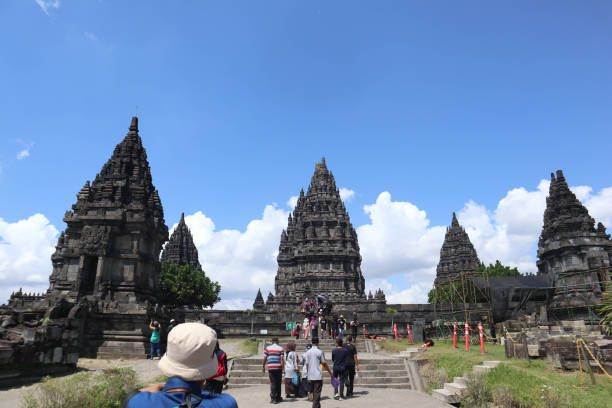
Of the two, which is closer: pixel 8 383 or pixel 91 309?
pixel 8 383

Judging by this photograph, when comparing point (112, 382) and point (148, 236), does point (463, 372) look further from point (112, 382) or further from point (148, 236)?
point (148, 236)

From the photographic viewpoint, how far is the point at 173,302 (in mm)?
47500

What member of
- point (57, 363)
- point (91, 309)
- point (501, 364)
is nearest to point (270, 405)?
point (501, 364)

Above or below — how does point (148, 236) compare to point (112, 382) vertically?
above

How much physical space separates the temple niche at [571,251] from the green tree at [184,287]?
35.5 metres

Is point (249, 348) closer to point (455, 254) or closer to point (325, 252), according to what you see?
point (325, 252)

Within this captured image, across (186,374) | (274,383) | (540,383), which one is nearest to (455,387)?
(540,383)

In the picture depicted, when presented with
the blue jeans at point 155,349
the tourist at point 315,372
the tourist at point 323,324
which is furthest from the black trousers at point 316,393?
the tourist at point 323,324

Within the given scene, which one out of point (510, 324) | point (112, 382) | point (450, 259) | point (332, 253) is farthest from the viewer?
point (450, 259)

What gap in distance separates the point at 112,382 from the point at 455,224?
78.0 metres

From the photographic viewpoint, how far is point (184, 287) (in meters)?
46.8

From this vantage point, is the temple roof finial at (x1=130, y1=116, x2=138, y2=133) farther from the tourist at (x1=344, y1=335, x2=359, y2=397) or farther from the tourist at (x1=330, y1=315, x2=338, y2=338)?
the tourist at (x1=344, y1=335, x2=359, y2=397)

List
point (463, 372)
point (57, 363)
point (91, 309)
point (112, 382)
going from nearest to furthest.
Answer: point (112, 382) → point (463, 372) → point (57, 363) → point (91, 309)

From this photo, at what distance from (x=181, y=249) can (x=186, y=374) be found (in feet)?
205
